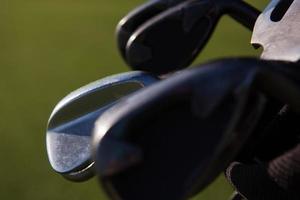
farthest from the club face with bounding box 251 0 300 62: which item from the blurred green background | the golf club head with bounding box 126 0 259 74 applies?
the blurred green background

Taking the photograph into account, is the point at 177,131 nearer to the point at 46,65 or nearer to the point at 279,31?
the point at 279,31

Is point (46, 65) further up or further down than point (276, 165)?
further down

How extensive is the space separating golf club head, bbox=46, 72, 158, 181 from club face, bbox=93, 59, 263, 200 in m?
0.20

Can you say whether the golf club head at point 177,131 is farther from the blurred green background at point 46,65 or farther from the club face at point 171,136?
the blurred green background at point 46,65

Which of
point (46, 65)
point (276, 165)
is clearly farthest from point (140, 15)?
point (46, 65)

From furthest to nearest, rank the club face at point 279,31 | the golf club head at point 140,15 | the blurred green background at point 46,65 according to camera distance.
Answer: the blurred green background at point 46,65
the golf club head at point 140,15
the club face at point 279,31

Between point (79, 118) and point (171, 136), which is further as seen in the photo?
point (79, 118)

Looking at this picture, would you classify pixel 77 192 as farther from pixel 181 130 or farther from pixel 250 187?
pixel 181 130

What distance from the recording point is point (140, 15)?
669 mm

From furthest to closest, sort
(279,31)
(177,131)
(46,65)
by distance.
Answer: (46,65)
(279,31)
(177,131)

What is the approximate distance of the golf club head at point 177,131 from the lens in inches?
15.4

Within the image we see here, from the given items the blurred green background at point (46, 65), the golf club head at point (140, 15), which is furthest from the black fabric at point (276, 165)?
the blurred green background at point (46, 65)

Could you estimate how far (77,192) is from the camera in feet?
5.48

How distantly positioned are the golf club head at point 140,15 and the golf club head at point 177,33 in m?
0.01
